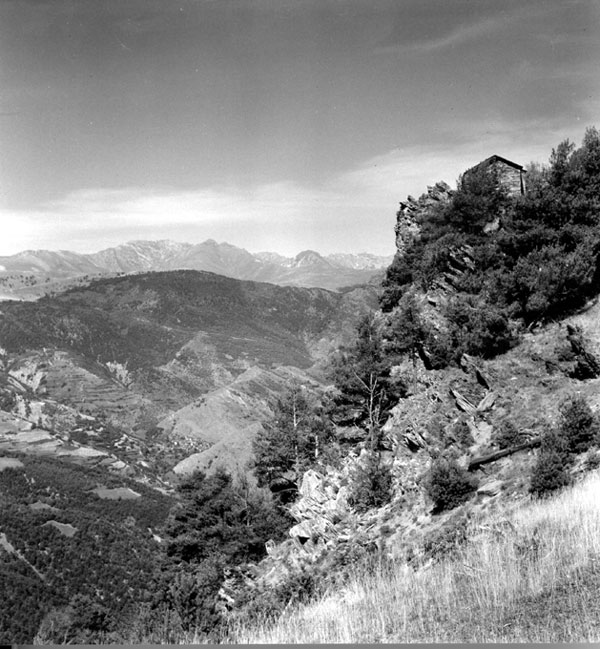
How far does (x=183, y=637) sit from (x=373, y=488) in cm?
1209

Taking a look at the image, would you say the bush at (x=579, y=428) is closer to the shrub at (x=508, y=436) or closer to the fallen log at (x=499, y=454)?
the fallen log at (x=499, y=454)

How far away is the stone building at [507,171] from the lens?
32.3m

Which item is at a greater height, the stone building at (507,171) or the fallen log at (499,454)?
the stone building at (507,171)

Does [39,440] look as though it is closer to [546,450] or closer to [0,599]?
[0,599]

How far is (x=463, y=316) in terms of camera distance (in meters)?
24.3

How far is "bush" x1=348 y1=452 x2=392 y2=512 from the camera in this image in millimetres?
19047

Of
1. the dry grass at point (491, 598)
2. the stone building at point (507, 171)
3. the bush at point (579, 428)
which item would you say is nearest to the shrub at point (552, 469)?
the bush at point (579, 428)

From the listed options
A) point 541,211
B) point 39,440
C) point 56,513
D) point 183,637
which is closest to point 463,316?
point 541,211

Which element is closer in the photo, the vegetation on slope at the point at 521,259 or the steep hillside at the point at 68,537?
the vegetation on slope at the point at 521,259

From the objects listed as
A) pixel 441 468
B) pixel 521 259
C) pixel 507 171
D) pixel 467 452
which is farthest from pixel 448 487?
pixel 507 171

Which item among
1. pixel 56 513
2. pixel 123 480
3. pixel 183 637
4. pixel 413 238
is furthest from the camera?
pixel 123 480

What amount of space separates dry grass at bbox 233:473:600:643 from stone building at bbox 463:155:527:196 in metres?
28.0

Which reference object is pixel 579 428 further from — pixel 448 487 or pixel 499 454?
pixel 448 487

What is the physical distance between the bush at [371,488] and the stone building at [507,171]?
21630 mm
